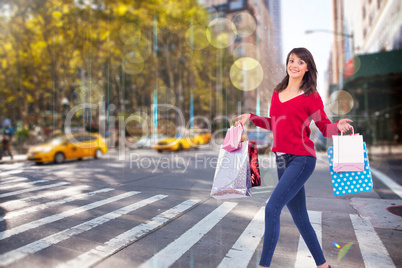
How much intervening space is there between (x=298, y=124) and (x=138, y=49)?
106 feet

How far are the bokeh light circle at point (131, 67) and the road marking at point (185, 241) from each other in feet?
98.0

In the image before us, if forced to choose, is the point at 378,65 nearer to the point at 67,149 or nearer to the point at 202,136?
the point at 67,149

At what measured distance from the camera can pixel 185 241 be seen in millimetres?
4023

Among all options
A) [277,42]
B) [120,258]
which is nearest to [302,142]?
[120,258]

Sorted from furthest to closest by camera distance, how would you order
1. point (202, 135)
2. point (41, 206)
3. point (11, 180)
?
point (202, 135) → point (11, 180) → point (41, 206)

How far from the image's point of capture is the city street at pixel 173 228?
3449 millimetres

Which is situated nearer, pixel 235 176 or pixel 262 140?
pixel 235 176

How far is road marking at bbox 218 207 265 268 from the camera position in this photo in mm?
3350

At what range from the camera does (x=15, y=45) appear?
2302cm

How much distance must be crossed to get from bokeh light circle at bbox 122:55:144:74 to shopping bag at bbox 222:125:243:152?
31399mm

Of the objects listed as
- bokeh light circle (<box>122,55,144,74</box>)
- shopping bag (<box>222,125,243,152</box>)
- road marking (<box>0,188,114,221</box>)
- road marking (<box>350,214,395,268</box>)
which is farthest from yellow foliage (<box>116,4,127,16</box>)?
shopping bag (<box>222,125,243,152</box>)

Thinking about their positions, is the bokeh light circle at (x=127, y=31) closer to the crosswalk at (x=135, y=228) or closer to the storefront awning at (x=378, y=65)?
the storefront awning at (x=378, y=65)

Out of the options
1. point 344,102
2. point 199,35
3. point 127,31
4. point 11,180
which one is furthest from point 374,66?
point 127,31

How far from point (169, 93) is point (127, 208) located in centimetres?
3636
